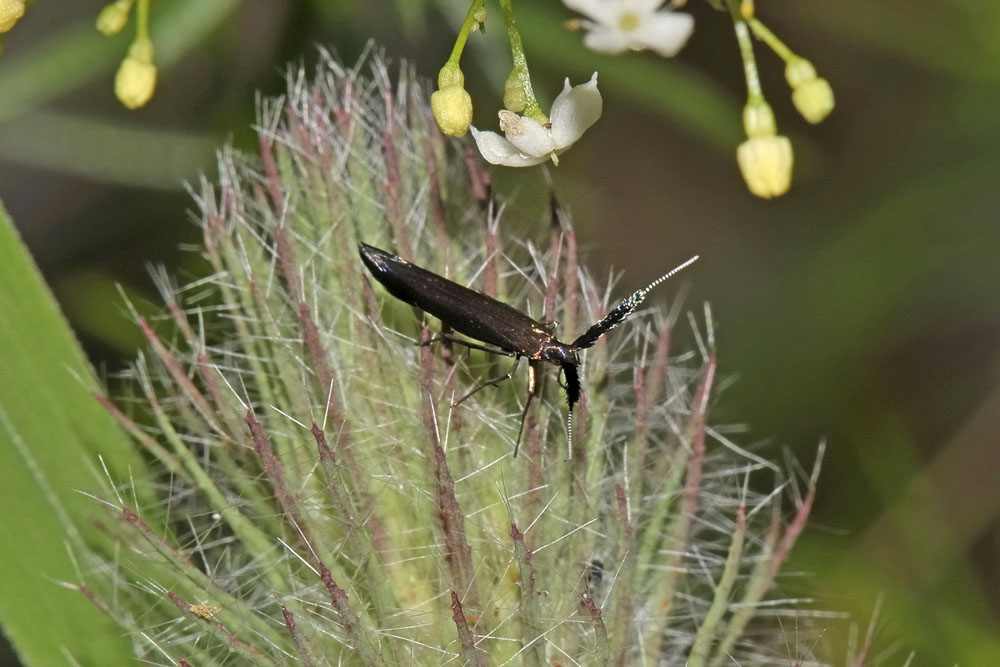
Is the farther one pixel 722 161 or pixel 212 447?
pixel 722 161

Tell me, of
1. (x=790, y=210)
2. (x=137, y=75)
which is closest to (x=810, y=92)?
(x=137, y=75)

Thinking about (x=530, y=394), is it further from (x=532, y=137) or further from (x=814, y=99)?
(x=814, y=99)

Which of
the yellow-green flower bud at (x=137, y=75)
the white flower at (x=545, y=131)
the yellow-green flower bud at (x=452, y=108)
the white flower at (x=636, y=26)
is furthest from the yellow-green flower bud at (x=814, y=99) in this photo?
the yellow-green flower bud at (x=137, y=75)

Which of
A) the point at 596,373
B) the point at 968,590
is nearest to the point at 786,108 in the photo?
the point at 968,590

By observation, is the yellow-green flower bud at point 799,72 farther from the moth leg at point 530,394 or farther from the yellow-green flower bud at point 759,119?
the moth leg at point 530,394

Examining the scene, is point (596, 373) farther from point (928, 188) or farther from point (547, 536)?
point (928, 188)

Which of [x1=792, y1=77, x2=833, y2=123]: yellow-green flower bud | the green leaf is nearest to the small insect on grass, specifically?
[x1=792, y1=77, x2=833, y2=123]: yellow-green flower bud
